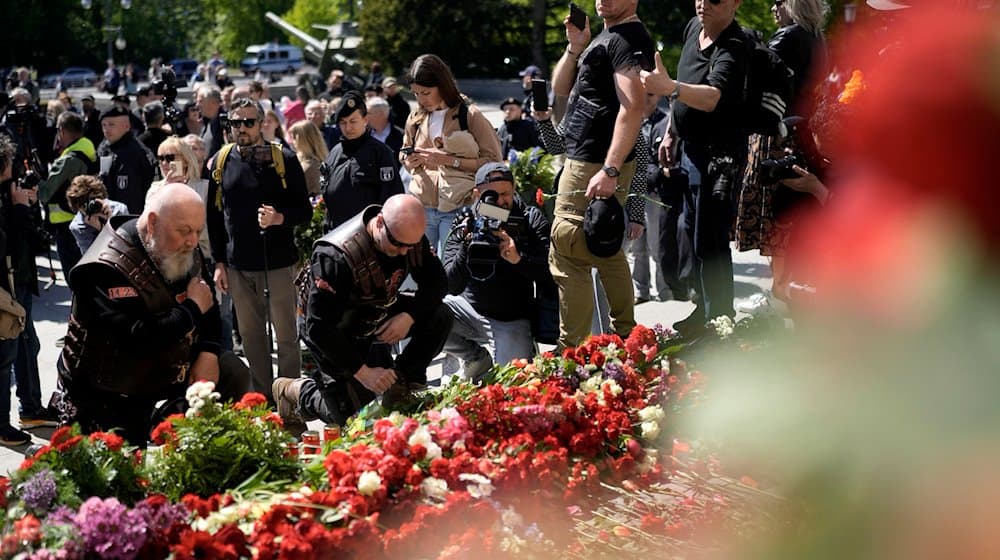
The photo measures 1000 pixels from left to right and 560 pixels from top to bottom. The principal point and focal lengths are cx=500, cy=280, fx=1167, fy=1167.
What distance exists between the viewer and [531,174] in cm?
1030

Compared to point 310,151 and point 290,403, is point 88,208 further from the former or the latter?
point 290,403

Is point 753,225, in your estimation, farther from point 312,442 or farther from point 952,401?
point 952,401

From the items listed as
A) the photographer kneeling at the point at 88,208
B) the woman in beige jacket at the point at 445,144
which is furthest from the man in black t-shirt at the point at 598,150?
the photographer kneeling at the point at 88,208

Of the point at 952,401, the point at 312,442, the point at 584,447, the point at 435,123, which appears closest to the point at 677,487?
the point at 584,447

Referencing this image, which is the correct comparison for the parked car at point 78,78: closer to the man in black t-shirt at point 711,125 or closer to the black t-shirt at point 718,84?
the man in black t-shirt at point 711,125

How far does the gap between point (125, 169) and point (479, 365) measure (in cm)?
408

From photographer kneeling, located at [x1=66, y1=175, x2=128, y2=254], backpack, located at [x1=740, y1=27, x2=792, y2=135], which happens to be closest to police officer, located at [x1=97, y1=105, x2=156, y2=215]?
photographer kneeling, located at [x1=66, y1=175, x2=128, y2=254]

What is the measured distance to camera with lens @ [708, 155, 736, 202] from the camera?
21.0 feet

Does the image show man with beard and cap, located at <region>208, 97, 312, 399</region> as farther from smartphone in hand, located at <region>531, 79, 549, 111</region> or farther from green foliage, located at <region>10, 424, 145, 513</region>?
green foliage, located at <region>10, 424, 145, 513</region>

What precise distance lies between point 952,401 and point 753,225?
593 centimetres

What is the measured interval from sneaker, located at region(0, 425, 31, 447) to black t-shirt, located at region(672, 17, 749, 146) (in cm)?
429

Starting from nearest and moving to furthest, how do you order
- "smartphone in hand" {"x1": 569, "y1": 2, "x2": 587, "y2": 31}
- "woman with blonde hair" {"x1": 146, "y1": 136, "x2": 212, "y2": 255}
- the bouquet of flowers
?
"smartphone in hand" {"x1": 569, "y1": 2, "x2": 587, "y2": 31} → "woman with blonde hair" {"x1": 146, "y1": 136, "x2": 212, "y2": 255} → the bouquet of flowers

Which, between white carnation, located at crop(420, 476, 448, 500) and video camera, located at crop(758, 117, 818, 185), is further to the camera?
video camera, located at crop(758, 117, 818, 185)

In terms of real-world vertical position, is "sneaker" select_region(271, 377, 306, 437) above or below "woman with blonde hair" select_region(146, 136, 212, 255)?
below
